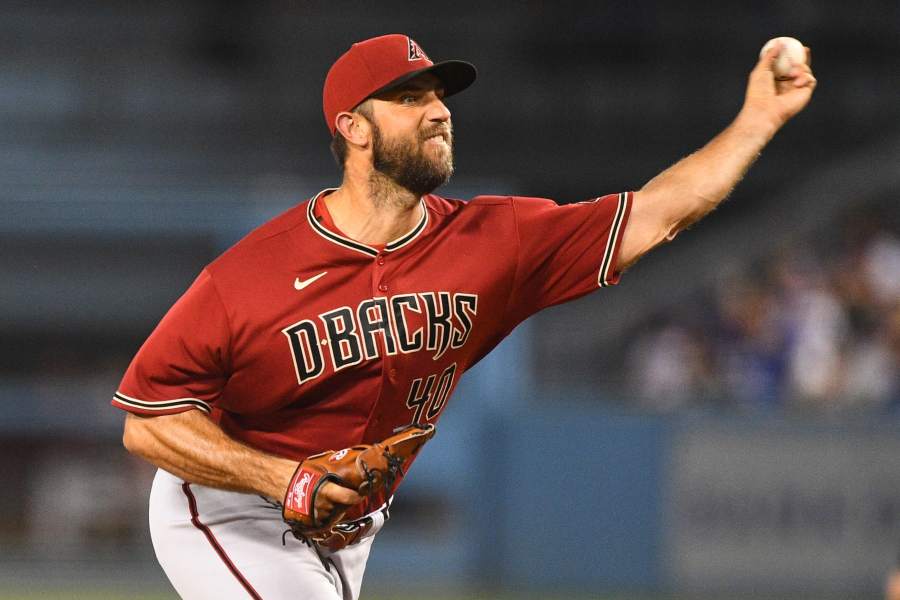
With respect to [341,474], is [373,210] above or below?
above

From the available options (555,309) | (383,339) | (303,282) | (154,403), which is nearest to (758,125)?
(383,339)

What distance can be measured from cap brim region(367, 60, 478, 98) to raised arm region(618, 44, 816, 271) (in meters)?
0.60

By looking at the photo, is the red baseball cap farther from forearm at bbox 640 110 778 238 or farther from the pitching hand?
the pitching hand

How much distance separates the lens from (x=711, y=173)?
4355 millimetres


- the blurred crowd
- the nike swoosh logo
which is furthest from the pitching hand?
the blurred crowd

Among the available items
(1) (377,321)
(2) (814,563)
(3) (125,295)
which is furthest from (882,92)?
(1) (377,321)

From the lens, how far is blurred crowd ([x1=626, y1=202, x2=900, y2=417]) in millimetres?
9719

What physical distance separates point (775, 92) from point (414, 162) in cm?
106

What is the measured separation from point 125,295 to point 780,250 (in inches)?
199

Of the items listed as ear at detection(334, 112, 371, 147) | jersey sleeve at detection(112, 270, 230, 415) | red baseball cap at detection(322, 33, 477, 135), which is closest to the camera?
jersey sleeve at detection(112, 270, 230, 415)

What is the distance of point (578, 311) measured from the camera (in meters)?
12.7

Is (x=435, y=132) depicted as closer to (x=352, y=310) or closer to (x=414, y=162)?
(x=414, y=162)

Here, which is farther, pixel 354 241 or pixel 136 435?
pixel 354 241

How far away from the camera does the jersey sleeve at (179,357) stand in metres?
4.18
